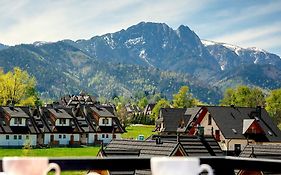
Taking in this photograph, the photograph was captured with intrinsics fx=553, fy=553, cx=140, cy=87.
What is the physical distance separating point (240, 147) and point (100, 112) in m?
17.9

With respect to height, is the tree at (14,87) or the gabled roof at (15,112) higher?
the tree at (14,87)

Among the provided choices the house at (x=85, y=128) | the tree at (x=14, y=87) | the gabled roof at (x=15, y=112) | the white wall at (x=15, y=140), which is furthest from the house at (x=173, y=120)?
the tree at (x=14, y=87)

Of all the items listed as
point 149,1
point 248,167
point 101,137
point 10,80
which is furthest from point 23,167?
point 10,80

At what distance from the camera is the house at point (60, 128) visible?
151 ft

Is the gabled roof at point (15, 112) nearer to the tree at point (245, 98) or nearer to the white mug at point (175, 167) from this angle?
the tree at point (245, 98)

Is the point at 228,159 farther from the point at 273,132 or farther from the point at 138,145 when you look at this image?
the point at 273,132

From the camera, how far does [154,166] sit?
6.66 feet

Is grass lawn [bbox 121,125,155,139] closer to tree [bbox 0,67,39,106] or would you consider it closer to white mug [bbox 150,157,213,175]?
tree [bbox 0,67,39,106]

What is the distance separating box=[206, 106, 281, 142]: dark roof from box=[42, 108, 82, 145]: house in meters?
14.6

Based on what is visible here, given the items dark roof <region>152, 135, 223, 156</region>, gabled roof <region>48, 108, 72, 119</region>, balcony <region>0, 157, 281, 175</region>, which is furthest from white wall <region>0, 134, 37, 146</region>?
balcony <region>0, 157, 281, 175</region>

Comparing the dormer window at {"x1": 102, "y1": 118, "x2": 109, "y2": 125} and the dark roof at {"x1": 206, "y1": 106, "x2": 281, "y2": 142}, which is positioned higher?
the dark roof at {"x1": 206, "y1": 106, "x2": 281, "y2": 142}

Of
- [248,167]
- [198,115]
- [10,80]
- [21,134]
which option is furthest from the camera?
[10,80]

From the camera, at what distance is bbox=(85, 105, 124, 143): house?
49.0m

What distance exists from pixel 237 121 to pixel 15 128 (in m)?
18.1
